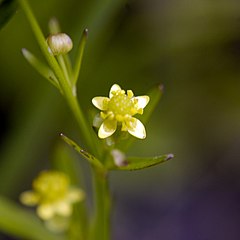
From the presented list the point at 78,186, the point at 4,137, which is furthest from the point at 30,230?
the point at 4,137

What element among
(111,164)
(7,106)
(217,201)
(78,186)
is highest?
(7,106)

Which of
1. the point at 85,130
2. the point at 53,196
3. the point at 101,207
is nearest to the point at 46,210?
the point at 53,196

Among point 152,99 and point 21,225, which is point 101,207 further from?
point 21,225

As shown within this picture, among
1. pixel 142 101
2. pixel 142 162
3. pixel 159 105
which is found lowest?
pixel 142 162

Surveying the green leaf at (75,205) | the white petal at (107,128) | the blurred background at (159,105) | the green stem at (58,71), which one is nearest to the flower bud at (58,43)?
the green stem at (58,71)

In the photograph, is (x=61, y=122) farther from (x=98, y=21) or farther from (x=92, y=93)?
(x=98, y=21)

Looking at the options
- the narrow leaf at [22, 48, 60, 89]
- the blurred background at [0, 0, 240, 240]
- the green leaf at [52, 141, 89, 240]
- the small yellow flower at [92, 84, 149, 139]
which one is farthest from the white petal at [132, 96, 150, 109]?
the blurred background at [0, 0, 240, 240]

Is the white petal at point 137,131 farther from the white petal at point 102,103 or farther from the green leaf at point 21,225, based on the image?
the green leaf at point 21,225

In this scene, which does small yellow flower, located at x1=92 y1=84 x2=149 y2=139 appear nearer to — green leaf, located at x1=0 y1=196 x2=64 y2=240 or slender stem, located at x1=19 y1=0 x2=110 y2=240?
slender stem, located at x1=19 y1=0 x2=110 y2=240
